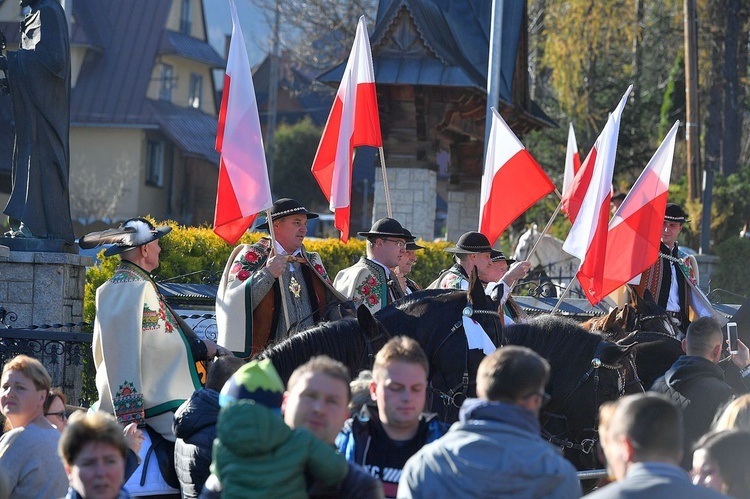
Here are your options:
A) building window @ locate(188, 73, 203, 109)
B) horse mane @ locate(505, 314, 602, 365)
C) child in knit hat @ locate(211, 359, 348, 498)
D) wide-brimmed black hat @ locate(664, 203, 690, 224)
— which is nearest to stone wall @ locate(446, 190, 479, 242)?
wide-brimmed black hat @ locate(664, 203, 690, 224)

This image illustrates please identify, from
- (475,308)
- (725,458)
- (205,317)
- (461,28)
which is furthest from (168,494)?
(461,28)

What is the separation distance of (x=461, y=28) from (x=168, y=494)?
54.6 feet

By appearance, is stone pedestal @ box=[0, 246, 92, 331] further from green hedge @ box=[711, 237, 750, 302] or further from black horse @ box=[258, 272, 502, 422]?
green hedge @ box=[711, 237, 750, 302]

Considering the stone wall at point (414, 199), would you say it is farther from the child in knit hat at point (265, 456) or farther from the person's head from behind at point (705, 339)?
the child in knit hat at point (265, 456)

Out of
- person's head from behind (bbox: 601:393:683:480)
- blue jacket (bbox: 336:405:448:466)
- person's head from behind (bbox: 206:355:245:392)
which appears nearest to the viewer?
person's head from behind (bbox: 601:393:683:480)

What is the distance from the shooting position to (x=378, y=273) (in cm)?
843

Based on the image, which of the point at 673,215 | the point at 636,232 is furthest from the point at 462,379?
the point at 673,215

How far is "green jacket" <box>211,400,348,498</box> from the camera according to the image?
379 centimetres

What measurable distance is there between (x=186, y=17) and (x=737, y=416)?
43.6m

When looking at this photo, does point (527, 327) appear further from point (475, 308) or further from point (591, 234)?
point (591, 234)

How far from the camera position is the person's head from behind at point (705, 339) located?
6.39 meters

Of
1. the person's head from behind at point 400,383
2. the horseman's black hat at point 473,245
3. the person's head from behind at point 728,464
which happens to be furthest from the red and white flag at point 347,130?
the person's head from behind at point 728,464

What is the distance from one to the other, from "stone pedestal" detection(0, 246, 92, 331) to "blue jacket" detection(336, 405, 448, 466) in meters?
6.25

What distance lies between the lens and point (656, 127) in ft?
107
